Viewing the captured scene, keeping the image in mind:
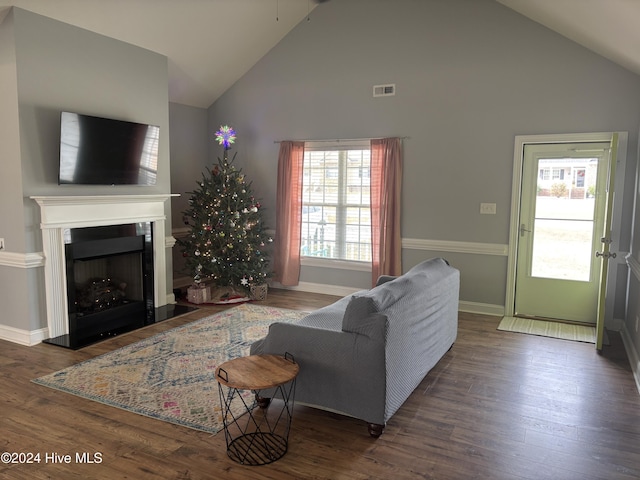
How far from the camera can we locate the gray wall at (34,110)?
14.1ft

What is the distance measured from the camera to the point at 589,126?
5.08 meters

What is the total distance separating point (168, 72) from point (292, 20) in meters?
1.70

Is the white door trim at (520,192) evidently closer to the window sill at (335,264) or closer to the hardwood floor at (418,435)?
the hardwood floor at (418,435)

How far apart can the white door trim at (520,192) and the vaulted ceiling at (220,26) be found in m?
0.73

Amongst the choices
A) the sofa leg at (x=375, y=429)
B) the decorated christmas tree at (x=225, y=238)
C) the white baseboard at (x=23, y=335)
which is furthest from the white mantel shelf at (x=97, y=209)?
the sofa leg at (x=375, y=429)

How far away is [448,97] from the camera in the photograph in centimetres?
571

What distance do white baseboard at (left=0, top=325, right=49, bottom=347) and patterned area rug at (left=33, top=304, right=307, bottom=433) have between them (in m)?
0.80

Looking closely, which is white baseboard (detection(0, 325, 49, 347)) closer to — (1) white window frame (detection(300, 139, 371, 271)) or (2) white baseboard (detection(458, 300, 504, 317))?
(1) white window frame (detection(300, 139, 371, 271))

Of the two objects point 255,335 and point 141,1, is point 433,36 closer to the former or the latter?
point 141,1

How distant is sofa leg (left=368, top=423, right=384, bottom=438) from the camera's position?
294 cm

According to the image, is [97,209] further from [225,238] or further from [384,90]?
[384,90]

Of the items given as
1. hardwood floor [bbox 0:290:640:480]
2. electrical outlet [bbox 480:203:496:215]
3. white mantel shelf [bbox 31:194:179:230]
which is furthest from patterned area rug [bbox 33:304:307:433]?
electrical outlet [bbox 480:203:496:215]

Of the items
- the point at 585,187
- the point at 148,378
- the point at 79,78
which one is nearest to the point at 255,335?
the point at 148,378

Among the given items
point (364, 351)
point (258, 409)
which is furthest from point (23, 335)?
point (364, 351)
